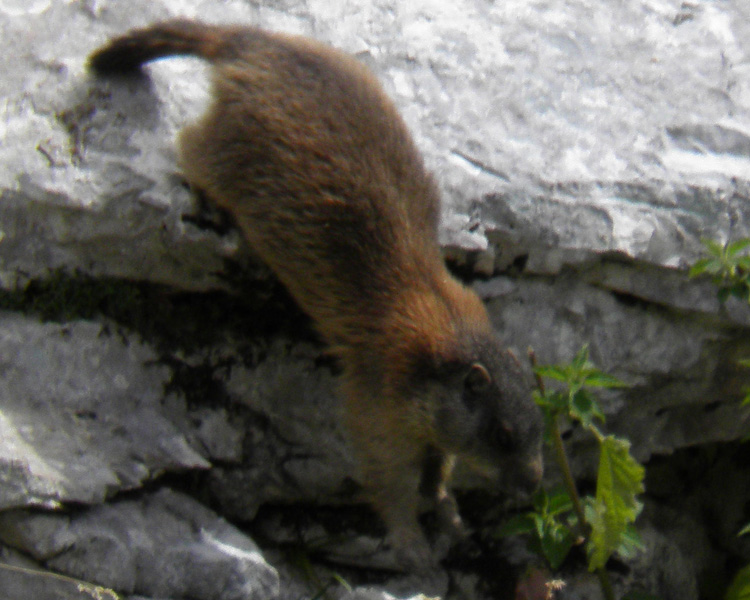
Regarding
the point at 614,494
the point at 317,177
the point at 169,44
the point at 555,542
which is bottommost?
the point at 555,542

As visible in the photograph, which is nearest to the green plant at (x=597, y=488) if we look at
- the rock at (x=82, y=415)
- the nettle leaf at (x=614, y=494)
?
the nettle leaf at (x=614, y=494)

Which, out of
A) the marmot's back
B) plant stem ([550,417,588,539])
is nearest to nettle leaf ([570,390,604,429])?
plant stem ([550,417,588,539])

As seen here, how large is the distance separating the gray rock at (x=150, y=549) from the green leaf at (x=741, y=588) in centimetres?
187

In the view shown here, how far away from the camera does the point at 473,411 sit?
3707 mm

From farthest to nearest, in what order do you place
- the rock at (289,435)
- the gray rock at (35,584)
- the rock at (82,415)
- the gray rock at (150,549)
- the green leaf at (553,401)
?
the rock at (289,435) < the green leaf at (553,401) < the rock at (82,415) < the gray rock at (150,549) < the gray rock at (35,584)

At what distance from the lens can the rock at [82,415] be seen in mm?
3166

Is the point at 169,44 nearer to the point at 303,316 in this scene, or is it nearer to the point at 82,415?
the point at 303,316

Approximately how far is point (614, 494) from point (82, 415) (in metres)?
1.97

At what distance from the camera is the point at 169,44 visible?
3.90m

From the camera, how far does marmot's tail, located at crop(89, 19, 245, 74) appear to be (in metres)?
3.86

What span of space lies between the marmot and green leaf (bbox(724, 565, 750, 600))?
94 cm

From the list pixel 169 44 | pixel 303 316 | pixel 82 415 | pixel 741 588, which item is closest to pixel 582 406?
pixel 741 588

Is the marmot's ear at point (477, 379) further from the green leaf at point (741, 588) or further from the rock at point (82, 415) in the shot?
the green leaf at point (741, 588)

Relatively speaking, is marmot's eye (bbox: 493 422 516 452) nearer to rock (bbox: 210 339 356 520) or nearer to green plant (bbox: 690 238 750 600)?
rock (bbox: 210 339 356 520)
